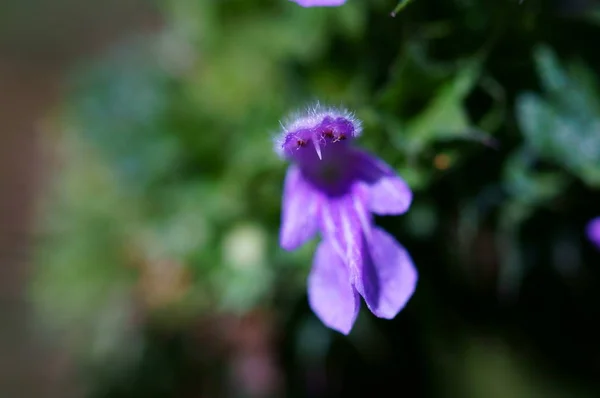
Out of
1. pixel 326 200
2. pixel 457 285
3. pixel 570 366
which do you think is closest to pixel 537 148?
pixel 326 200

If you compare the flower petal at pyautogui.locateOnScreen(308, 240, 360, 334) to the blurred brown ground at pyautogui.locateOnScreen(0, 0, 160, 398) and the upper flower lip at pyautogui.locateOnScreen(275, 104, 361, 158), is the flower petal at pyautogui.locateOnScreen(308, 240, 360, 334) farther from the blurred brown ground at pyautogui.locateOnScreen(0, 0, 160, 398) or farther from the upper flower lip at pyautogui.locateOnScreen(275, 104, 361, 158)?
the blurred brown ground at pyautogui.locateOnScreen(0, 0, 160, 398)

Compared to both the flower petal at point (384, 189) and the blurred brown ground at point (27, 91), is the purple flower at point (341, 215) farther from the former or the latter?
the blurred brown ground at point (27, 91)

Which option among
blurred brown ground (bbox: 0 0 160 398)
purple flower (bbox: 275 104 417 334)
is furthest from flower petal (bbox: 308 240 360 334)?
blurred brown ground (bbox: 0 0 160 398)

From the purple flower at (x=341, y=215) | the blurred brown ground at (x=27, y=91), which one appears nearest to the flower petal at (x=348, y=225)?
the purple flower at (x=341, y=215)

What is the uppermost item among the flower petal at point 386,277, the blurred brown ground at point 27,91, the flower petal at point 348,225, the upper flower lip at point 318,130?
the blurred brown ground at point 27,91

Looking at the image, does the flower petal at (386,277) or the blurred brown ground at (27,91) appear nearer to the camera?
the flower petal at (386,277)

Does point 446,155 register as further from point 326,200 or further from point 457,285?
point 457,285

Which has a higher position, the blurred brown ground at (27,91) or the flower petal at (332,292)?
the blurred brown ground at (27,91)
